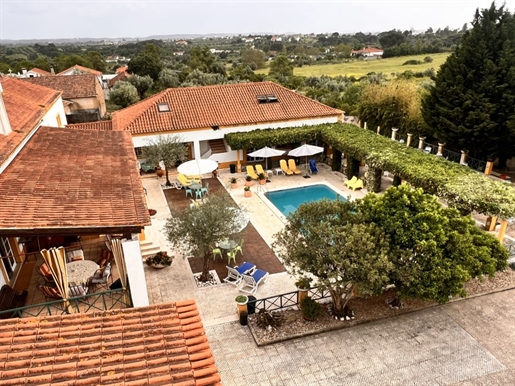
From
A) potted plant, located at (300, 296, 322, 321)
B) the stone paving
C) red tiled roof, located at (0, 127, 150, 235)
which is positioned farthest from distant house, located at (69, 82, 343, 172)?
potted plant, located at (300, 296, 322, 321)

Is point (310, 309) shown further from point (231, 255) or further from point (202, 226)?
point (202, 226)

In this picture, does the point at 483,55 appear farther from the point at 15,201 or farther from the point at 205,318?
the point at 15,201

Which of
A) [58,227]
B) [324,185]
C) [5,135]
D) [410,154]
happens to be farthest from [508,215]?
[5,135]

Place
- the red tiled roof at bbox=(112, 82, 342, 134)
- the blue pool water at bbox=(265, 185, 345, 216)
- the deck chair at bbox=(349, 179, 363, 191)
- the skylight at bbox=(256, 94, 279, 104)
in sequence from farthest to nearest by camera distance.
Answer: the skylight at bbox=(256, 94, 279, 104) < the red tiled roof at bbox=(112, 82, 342, 134) < the deck chair at bbox=(349, 179, 363, 191) < the blue pool water at bbox=(265, 185, 345, 216)

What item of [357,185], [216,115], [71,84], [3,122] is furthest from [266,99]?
[71,84]

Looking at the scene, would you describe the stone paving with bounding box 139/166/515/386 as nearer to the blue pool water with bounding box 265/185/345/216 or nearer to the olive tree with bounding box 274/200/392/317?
the olive tree with bounding box 274/200/392/317

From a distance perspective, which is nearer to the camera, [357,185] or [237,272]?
[237,272]
